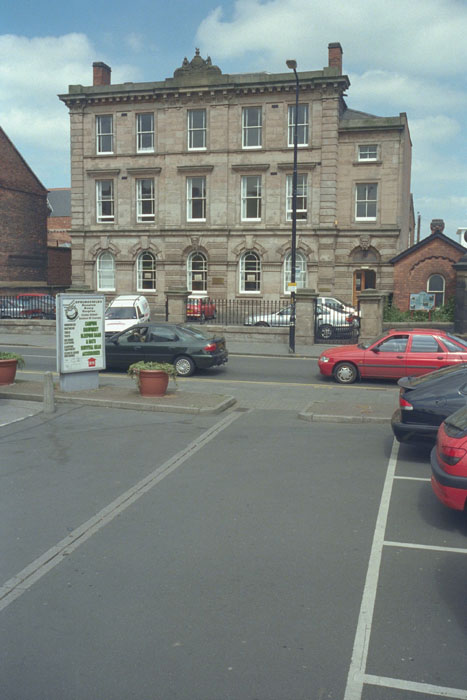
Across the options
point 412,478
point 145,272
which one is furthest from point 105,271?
point 412,478

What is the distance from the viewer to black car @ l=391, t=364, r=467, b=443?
951 cm

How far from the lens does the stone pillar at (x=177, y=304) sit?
29.0 meters

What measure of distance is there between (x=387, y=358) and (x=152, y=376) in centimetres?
649

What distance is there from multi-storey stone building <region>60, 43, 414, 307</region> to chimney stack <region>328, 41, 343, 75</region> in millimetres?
64

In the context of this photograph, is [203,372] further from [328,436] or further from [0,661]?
[0,661]

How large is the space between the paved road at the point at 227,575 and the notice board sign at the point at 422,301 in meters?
21.4

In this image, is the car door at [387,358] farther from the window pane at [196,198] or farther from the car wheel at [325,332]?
the window pane at [196,198]

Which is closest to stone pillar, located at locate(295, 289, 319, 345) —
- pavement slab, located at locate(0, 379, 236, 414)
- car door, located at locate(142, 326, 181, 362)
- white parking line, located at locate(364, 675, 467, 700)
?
car door, located at locate(142, 326, 181, 362)

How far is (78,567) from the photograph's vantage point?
620 centimetres

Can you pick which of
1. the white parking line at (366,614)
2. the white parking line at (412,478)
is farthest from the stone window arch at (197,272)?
the white parking line at (366,614)

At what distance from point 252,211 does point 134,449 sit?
30.6 meters

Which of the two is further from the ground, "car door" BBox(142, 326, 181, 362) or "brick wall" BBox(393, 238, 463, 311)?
"brick wall" BBox(393, 238, 463, 311)

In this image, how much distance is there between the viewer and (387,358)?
17.5 metres

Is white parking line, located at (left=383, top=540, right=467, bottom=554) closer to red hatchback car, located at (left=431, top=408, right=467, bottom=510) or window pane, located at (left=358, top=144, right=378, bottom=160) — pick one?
red hatchback car, located at (left=431, top=408, right=467, bottom=510)
